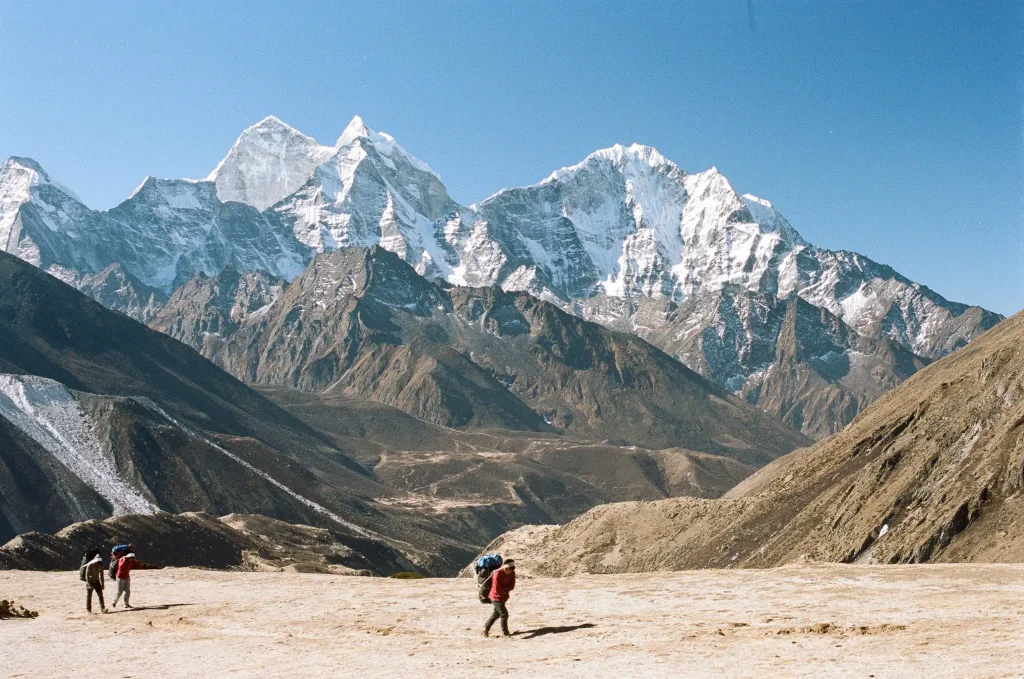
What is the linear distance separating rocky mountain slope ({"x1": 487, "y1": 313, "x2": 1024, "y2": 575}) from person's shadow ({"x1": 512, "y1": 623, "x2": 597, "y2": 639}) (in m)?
51.9

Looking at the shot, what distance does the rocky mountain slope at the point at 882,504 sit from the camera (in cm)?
8650

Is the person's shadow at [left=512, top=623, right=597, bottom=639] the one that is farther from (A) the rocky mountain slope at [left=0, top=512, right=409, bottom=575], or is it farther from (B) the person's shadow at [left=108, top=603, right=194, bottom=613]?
(A) the rocky mountain slope at [left=0, top=512, right=409, bottom=575]

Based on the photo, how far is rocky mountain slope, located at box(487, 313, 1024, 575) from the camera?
8650 cm

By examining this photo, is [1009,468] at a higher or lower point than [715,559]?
higher

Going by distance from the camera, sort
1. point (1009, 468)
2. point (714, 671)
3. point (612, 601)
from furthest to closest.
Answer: point (1009, 468) < point (612, 601) < point (714, 671)

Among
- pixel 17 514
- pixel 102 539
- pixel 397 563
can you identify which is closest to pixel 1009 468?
pixel 102 539

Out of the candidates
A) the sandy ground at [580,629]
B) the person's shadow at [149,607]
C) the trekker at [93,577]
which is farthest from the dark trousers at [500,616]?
the trekker at [93,577]

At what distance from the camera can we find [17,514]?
198 metres

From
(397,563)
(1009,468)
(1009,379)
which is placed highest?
(1009,379)

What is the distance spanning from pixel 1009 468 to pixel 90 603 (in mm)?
73877

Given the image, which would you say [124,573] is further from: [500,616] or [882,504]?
[882,504]

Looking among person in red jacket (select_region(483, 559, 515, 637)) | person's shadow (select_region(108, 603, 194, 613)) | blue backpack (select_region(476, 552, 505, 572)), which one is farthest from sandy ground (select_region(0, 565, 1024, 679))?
blue backpack (select_region(476, 552, 505, 572))

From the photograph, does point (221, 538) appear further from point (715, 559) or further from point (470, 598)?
point (470, 598)

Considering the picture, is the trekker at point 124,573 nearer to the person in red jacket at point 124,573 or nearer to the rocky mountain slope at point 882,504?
the person in red jacket at point 124,573
